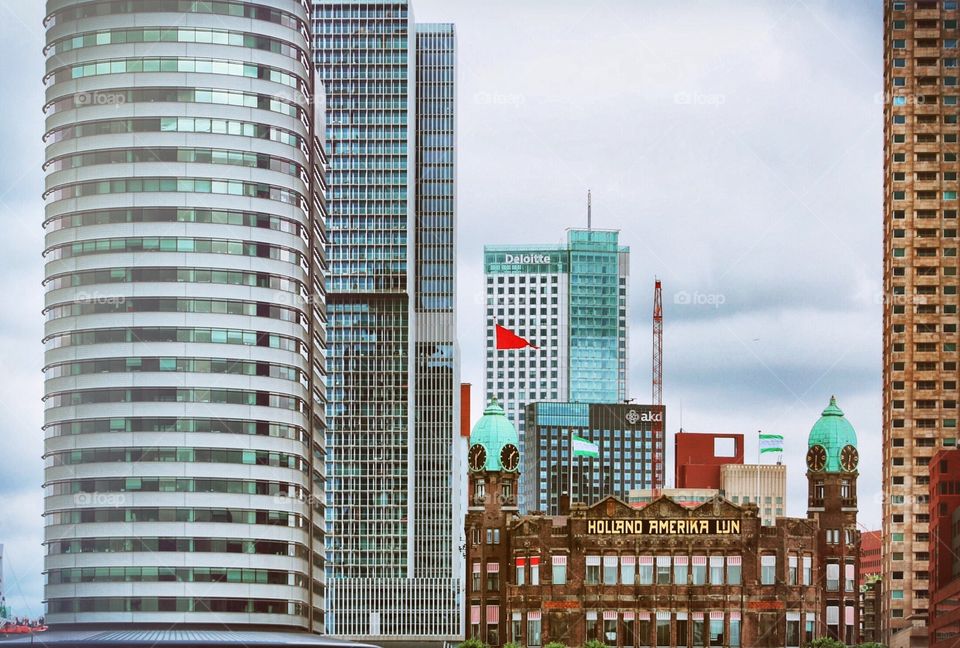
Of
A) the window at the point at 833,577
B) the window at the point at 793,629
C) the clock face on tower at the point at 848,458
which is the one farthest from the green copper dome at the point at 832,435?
the window at the point at 793,629

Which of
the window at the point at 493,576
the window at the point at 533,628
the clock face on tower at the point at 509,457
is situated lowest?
the window at the point at 533,628

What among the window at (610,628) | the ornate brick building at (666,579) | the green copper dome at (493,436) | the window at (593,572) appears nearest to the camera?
the ornate brick building at (666,579)

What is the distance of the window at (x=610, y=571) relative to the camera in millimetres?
184125

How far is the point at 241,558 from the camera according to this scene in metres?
174

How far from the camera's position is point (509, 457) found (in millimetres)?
193250

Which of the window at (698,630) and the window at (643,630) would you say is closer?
the window at (698,630)

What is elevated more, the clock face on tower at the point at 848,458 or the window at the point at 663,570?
the clock face on tower at the point at 848,458

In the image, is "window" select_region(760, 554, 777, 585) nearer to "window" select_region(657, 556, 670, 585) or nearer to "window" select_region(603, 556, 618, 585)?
"window" select_region(657, 556, 670, 585)

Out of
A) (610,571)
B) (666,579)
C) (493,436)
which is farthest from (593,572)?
(493,436)

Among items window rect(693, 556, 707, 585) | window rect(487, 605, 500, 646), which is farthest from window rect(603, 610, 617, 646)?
window rect(487, 605, 500, 646)

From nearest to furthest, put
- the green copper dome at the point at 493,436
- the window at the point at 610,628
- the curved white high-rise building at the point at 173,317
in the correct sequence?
the curved white high-rise building at the point at 173,317, the window at the point at 610,628, the green copper dome at the point at 493,436

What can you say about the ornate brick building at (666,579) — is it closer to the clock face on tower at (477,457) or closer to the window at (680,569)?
the window at (680,569)

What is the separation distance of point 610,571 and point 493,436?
2093 centimetres

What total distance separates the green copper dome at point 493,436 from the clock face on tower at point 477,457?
33 cm
